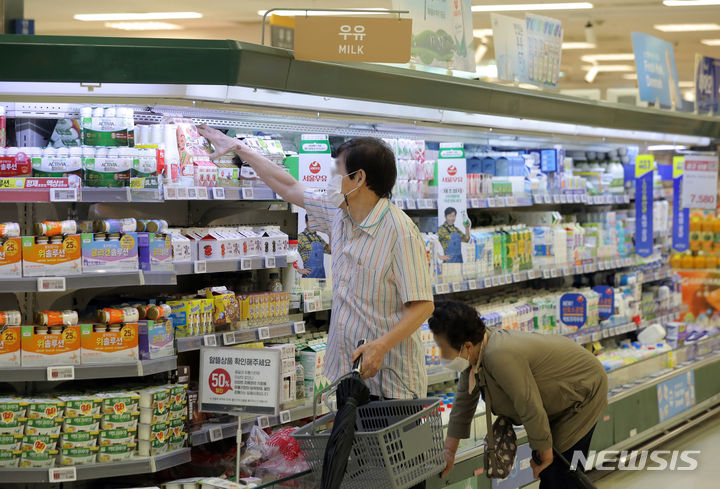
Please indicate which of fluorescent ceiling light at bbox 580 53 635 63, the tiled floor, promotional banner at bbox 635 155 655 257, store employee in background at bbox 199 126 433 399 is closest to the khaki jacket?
store employee in background at bbox 199 126 433 399

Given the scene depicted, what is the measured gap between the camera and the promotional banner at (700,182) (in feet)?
28.6

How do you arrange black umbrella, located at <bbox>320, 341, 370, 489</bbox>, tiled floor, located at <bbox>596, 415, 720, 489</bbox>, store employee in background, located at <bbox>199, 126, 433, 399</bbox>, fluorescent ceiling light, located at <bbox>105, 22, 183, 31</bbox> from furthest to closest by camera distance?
fluorescent ceiling light, located at <bbox>105, 22, 183, 31</bbox> < tiled floor, located at <bbox>596, 415, 720, 489</bbox> < store employee in background, located at <bbox>199, 126, 433, 399</bbox> < black umbrella, located at <bbox>320, 341, 370, 489</bbox>

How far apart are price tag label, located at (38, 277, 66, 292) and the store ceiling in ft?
27.5

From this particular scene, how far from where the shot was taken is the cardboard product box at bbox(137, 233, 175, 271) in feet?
12.7

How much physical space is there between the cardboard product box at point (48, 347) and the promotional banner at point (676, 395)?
4.53 metres

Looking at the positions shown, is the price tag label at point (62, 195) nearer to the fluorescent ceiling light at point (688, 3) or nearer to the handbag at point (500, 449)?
the handbag at point (500, 449)

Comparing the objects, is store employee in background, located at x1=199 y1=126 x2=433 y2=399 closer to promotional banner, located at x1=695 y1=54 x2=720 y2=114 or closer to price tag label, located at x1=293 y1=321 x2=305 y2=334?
price tag label, located at x1=293 y1=321 x2=305 y2=334

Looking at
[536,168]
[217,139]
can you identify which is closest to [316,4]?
[536,168]

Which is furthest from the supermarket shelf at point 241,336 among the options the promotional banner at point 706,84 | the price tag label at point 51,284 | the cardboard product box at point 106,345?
the promotional banner at point 706,84

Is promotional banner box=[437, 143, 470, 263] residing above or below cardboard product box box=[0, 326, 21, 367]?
above

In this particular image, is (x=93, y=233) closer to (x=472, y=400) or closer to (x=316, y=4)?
(x=472, y=400)

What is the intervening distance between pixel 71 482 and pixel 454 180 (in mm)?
2734

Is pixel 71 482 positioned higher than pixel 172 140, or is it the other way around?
pixel 172 140

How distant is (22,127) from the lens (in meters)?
4.15
